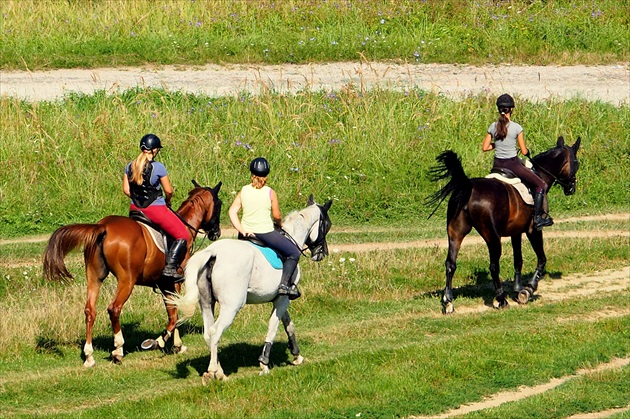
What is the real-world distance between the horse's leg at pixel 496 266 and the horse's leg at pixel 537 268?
52cm

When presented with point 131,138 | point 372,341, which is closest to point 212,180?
point 131,138

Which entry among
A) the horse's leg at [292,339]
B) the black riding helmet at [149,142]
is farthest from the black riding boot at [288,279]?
the black riding helmet at [149,142]

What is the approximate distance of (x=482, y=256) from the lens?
19156mm

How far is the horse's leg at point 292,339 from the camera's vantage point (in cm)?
1357

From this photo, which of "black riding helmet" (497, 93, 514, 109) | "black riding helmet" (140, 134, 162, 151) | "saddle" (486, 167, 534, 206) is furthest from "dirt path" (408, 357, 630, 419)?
"black riding helmet" (140, 134, 162, 151)

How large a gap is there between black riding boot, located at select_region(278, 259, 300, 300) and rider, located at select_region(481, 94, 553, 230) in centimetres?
508

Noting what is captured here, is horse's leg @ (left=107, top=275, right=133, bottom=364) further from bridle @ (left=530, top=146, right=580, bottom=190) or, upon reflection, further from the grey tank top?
bridle @ (left=530, top=146, right=580, bottom=190)

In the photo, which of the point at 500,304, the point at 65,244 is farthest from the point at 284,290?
the point at 500,304

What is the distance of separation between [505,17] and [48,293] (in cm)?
1738

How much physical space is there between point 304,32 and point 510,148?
13326 millimetres

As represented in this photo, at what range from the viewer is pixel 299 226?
13.5 metres

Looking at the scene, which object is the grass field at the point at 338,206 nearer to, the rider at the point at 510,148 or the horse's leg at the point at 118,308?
the horse's leg at the point at 118,308

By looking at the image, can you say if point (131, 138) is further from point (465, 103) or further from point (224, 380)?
point (224, 380)

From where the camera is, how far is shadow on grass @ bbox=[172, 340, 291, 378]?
1359 centimetres
